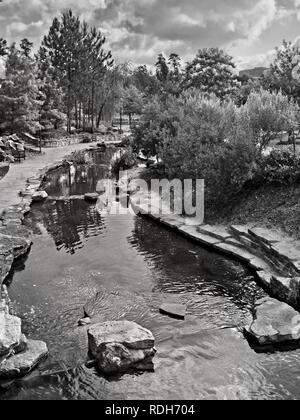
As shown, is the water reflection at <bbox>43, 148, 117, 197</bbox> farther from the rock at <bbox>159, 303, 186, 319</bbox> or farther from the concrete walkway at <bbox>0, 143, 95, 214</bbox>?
the rock at <bbox>159, 303, 186, 319</bbox>

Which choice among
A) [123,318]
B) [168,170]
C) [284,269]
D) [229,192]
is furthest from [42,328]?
[168,170]

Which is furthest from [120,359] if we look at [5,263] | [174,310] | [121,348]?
[5,263]

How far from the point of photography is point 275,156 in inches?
640

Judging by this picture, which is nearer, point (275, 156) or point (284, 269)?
point (284, 269)

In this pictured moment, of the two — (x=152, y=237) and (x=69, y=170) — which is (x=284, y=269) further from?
(x=69, y=170)

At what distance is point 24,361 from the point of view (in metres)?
7.72

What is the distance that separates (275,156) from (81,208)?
27.3 feet

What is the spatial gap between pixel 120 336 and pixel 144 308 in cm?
196

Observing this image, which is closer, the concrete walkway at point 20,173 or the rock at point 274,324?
the rock at point 274,324

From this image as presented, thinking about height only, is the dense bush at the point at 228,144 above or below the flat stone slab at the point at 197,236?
above

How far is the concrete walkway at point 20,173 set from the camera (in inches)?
761

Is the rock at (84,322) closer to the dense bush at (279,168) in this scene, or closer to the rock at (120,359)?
the rock at (120,359)

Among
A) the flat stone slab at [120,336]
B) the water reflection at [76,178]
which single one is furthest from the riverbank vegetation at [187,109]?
the flat stone slab at [120,336]

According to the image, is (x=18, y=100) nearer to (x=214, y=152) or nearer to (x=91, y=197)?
(x=91, y=197)
